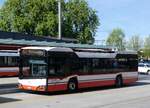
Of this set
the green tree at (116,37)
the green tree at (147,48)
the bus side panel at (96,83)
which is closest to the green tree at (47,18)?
the bus side panel at (96,83)

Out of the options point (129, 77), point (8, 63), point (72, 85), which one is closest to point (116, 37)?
point (8, 63)

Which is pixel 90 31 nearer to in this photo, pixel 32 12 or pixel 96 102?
pixel 32 12

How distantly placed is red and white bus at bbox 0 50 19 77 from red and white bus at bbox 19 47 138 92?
15.0 metres

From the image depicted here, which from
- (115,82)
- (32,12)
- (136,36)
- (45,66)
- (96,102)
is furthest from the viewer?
(136,36)

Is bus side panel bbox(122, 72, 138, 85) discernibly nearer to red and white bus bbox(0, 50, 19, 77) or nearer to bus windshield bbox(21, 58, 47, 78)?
bus windshield bbox(21, 58, 47, 78)

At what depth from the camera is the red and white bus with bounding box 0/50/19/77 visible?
4138 cm

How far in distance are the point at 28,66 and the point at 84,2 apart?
61.8 m

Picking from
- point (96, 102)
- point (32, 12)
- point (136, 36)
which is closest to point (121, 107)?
point (96, 102)

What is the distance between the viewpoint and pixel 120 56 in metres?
30.4

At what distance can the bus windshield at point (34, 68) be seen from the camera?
2267 centimetres

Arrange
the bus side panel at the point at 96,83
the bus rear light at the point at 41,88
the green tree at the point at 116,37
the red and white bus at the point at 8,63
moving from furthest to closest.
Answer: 1. the green tree at the point at 116,37
2. the red and white bus at the point at 8,63
3. the bus side panel at the point at 96,83
4. the bus rear light at the point at 41,88

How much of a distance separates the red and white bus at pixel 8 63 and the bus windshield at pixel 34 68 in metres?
17.8

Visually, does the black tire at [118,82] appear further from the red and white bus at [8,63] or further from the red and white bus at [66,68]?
the red and white bus at [8,63]

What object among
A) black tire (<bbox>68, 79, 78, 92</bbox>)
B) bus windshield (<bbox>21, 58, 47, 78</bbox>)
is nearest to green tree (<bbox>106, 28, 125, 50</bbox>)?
black tire (<bbox>68, 79, 78, 92</bbox>)
